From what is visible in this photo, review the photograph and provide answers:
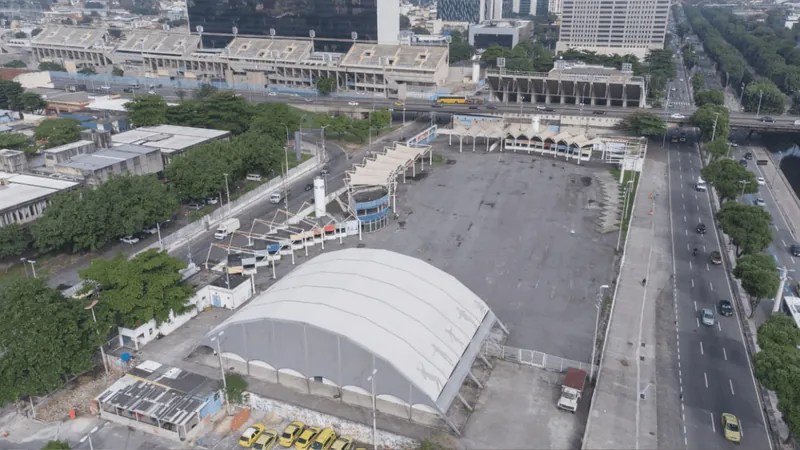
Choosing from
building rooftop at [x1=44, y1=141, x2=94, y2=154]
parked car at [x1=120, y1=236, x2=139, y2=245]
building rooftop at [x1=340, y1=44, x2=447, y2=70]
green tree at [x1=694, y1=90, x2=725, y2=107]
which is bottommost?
parked car at [x1=120, y1=236, x2=139, y2=245]

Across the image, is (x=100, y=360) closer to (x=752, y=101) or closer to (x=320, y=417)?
(x=320, y=417)

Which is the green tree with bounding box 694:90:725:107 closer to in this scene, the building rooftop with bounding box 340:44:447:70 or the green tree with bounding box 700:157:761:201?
the green tree with bounding box 700:157:761:201

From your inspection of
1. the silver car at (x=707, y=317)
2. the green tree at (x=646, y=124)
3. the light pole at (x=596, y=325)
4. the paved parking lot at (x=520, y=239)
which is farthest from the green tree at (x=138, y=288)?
the green tree at (x=646, y=124)

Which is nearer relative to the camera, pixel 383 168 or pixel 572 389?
pixel 572 389

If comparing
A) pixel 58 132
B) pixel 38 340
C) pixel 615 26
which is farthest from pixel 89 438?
pixel 615 26

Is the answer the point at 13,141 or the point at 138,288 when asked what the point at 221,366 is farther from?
the point at 13,141

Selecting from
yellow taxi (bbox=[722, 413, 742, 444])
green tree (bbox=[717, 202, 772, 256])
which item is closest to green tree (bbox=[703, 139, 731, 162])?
green tree (bbox=[717, 202, 772, 256])
